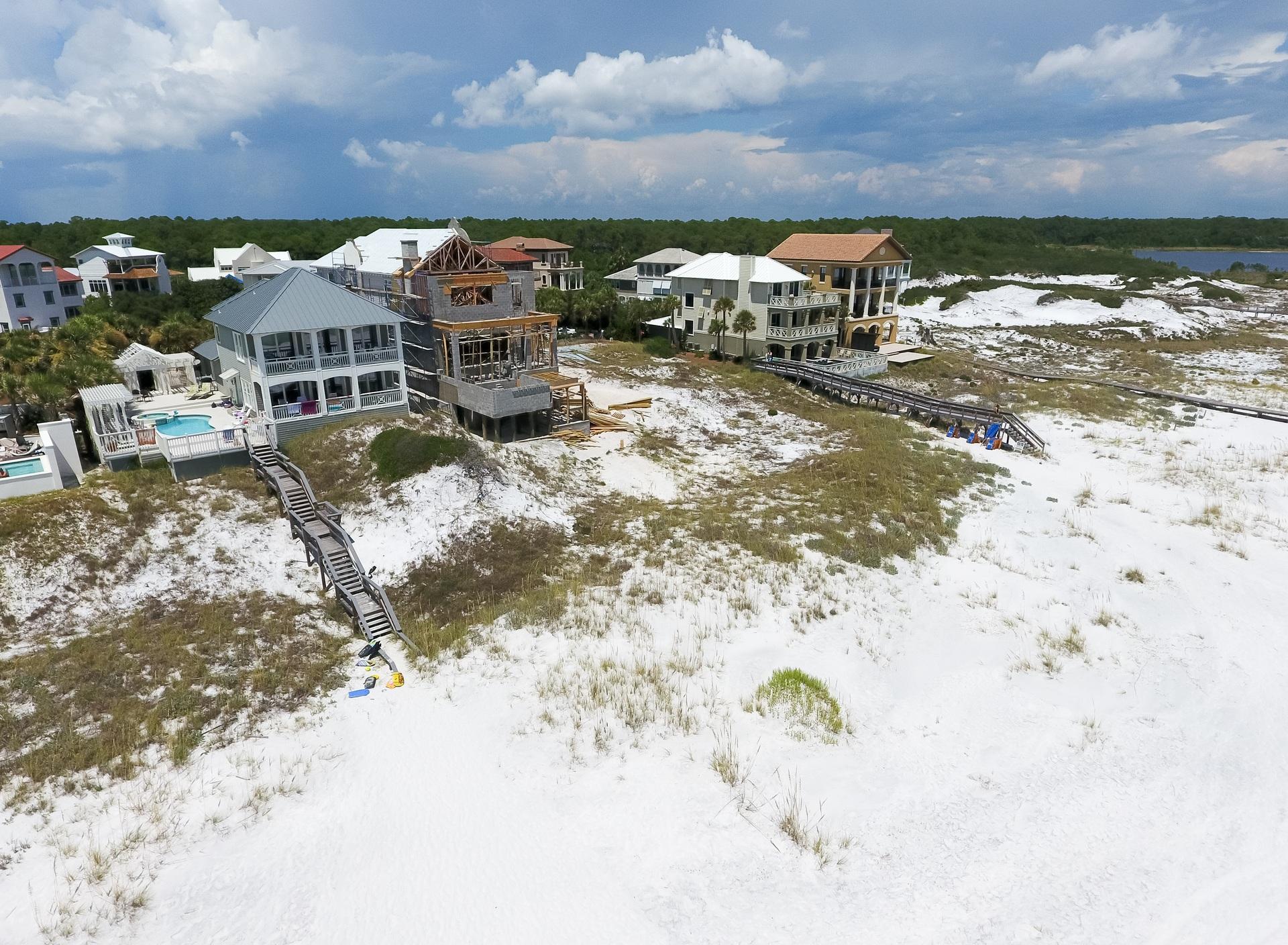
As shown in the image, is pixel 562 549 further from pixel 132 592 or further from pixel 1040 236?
pixel 1040 236

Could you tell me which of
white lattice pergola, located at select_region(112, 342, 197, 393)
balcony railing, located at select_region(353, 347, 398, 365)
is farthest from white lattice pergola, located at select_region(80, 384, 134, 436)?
balcony railing, located at select_region(353, 347, 398, 365)

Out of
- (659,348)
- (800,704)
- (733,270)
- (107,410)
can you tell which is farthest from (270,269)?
(800,704)

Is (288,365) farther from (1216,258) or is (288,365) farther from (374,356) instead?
(1216,258)

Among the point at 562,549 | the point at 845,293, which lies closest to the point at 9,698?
the point at 562,549

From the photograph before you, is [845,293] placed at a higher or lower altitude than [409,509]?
higher

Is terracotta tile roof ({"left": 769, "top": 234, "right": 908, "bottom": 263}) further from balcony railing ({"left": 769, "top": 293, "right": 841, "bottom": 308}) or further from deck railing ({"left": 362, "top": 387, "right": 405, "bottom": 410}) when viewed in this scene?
deck railing ({"left": 362, "top": 387, "right": 405, "bottom": 410})

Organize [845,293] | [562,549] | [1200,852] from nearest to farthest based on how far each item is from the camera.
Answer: [1200,852] < [562,549] < [845,293]
